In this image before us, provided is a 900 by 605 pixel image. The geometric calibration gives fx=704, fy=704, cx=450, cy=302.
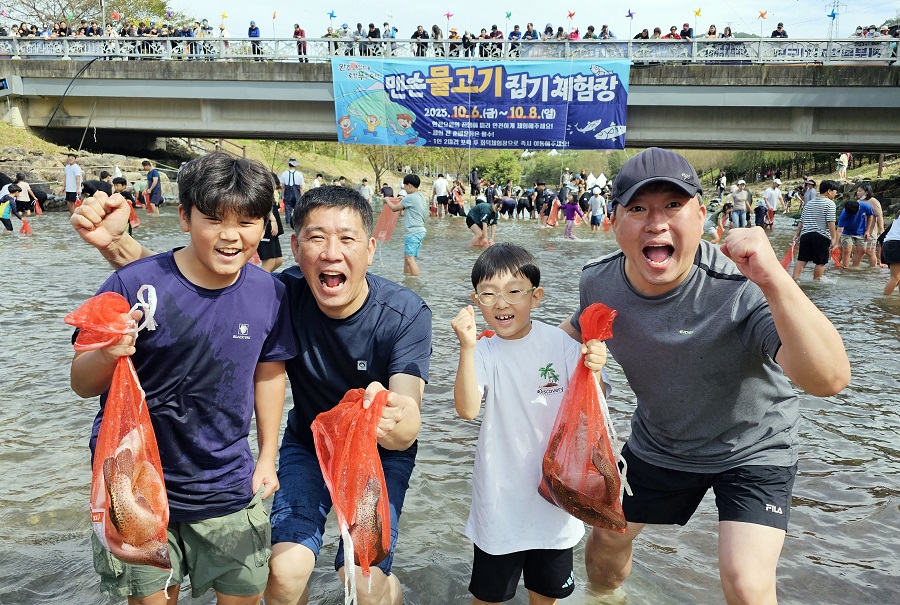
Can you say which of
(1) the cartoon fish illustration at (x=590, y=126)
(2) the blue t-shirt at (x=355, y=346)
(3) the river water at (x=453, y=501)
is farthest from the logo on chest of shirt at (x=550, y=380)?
(1) the cartoon fish illustration at (x=590, y=126)

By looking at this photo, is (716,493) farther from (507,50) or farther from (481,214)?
(507,50)

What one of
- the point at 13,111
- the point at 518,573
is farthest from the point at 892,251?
the point at 13,111

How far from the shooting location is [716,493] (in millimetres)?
2859

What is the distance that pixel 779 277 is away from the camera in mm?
2195

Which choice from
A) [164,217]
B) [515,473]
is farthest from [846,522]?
[164,217]

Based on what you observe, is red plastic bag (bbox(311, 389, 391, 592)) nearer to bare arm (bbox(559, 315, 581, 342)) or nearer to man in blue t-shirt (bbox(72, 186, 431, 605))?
man in blue t-shirt (bbox(72, 186, 431, 605))

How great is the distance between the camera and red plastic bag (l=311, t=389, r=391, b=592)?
7.47 feet

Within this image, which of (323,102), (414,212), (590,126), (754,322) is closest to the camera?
(754,322)

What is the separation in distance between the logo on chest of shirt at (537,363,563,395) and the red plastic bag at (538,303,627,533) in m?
0.16

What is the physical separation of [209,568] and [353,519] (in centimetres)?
65

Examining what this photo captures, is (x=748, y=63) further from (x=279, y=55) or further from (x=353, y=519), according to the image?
(x=353, y=519)

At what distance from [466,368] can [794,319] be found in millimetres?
1126

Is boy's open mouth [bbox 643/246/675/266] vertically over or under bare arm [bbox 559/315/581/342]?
over

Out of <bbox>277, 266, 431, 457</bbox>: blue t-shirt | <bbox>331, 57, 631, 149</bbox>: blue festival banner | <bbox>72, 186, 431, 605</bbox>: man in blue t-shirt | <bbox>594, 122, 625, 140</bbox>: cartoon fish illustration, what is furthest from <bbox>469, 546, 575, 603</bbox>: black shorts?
<bbox>594, 122, 625, 140</bbox>: cartoon fish illustration
